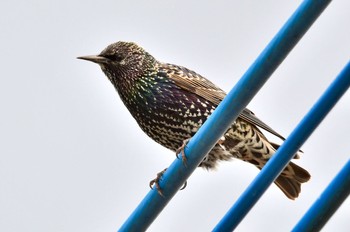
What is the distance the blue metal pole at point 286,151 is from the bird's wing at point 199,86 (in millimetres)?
2251

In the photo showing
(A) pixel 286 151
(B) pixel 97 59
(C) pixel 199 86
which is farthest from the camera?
(B) pixel 97 59

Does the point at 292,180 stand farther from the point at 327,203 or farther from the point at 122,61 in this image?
the point at 327,203

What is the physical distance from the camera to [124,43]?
242 inches

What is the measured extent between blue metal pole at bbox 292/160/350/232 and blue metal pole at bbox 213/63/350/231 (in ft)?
0.77

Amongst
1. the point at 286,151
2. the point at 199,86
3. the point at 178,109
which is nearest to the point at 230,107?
the point at 286,151

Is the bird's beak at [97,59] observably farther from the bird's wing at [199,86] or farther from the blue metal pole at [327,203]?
the blue metal pole at [327,203]

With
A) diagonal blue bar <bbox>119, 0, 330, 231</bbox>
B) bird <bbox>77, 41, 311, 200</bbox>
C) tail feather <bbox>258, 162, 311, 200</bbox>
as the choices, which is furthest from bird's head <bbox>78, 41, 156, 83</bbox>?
diagonal blue bar <bbox>119, 0, 330, 231</bbox>

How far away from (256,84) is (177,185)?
0.63 metres

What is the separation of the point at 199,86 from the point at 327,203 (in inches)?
123

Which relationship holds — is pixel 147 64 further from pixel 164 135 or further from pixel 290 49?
pixel 290 49

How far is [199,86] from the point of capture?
19.0 ft

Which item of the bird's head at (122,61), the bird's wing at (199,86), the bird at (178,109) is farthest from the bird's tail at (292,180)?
the bird's head at (122,61)

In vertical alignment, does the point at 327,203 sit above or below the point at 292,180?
below

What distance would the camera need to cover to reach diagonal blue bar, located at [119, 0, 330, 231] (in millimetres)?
2648
